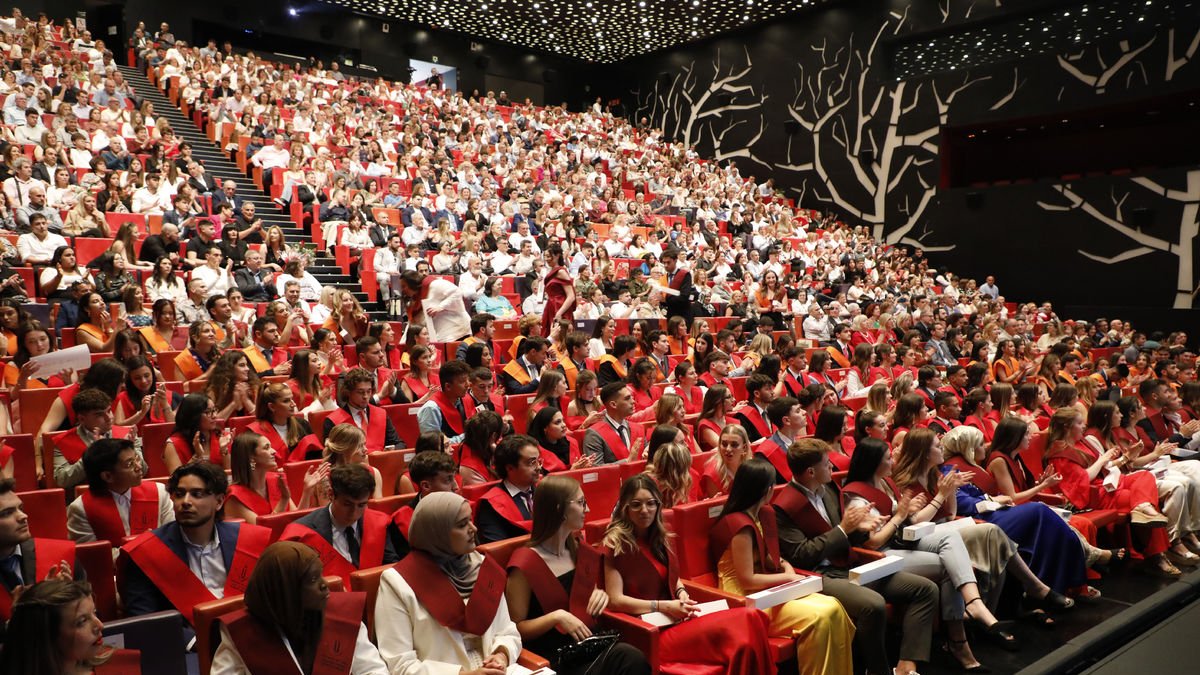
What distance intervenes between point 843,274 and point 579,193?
393 centimetres

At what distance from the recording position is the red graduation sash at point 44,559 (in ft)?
6.81

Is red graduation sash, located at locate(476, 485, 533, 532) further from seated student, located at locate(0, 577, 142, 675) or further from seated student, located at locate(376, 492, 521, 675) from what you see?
seated student, located at locate(0, 577, 142, 675)

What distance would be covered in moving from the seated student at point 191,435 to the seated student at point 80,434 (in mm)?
246

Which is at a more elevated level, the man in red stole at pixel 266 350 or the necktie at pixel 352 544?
the man in red stole at pixel 266 350

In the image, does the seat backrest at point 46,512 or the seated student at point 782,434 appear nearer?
the seat backrest at point 46,512

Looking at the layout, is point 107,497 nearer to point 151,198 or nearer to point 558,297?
point 558,297

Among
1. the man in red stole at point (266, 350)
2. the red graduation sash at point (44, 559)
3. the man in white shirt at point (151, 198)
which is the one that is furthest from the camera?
the man in white shirt at point (151, 198)

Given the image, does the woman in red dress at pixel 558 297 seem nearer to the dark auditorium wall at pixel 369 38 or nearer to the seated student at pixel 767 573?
the seated student at pixel 767 573

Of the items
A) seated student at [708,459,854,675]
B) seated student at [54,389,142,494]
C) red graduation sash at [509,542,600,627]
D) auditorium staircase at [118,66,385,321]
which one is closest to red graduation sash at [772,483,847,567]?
seated student at [708,459,854,675]

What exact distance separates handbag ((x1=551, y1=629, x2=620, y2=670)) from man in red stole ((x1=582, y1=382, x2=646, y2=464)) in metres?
1.61

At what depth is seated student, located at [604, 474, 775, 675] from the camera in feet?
8.00

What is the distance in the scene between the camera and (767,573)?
113 inches

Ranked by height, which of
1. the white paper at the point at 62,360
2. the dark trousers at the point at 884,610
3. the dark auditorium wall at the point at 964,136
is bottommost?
the dark trousers at the point at 884,610

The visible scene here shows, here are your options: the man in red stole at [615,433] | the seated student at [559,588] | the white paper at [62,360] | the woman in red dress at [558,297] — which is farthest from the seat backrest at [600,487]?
the woman in red dress at [558,297]
